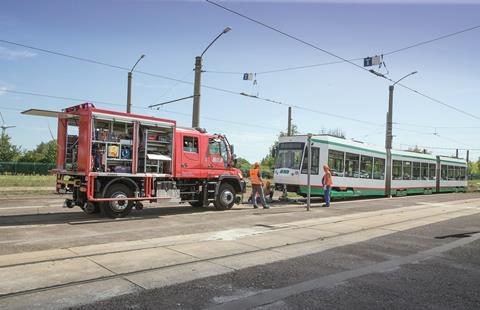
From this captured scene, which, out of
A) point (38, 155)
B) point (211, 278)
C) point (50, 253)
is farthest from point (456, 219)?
point (38, 155)

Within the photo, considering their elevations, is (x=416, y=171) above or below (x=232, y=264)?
above

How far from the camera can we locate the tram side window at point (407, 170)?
2651cm

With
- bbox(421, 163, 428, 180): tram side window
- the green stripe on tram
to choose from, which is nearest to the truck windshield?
the green stripe on tram

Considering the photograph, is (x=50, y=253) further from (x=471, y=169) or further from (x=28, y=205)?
(x=471, y=169)

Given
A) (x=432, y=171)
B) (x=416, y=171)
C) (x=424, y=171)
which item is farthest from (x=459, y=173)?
(x=416, y=171)

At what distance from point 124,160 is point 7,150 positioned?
7345 centimetres

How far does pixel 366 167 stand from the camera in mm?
22219

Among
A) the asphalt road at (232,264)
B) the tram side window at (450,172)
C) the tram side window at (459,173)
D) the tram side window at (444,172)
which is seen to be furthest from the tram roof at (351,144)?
the tram side window at (459,173)

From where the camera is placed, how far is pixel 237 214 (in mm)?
13477

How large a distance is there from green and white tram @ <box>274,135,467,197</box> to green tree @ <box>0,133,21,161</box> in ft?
219

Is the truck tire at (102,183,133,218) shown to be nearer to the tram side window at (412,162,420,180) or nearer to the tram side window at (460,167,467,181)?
the tram side window at (412,162,420,180)

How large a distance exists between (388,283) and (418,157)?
2493cm

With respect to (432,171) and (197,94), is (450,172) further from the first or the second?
(197,94)

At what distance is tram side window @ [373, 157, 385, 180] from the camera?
23.1m
